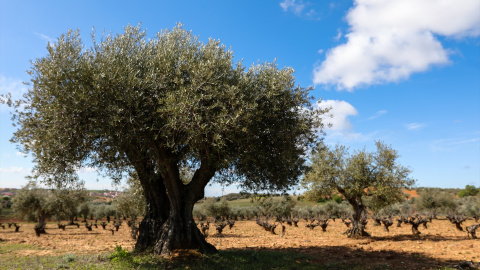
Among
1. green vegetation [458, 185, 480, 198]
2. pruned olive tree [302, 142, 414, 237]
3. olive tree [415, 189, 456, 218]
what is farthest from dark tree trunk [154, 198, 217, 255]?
green vegetation [458, 185, 480, 198]

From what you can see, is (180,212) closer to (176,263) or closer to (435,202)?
(176,263)

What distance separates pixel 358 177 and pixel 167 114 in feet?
70.1

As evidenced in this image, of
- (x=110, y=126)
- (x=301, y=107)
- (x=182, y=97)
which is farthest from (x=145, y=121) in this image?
(x=301, y=107)

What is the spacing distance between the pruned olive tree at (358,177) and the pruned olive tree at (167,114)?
12.6m

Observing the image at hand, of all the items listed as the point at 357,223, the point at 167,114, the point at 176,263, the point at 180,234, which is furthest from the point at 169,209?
the point at 357,223

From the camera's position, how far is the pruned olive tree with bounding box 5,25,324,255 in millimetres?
12562

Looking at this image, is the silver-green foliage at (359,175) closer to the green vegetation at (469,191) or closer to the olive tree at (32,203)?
the olive tree at (32,203)

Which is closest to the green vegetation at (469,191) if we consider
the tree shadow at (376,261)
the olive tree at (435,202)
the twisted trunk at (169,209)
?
the olive tree at (435,202)

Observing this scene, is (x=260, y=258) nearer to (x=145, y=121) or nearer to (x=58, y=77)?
(x=145, y=121)

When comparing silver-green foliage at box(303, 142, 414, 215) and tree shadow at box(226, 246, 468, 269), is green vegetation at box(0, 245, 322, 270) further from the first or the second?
silver-green foliage at box(303, 142, 414, 215)

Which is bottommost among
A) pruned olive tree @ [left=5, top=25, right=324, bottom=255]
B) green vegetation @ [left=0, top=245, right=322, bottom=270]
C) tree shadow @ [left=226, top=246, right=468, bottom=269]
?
tree shadow @ [left=226, top=246, right=468, bottom=269]

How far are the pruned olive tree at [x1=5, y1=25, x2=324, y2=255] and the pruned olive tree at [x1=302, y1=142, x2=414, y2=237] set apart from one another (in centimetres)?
1256

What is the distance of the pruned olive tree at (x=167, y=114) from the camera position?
12562mm

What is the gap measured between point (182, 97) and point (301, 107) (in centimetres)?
737
